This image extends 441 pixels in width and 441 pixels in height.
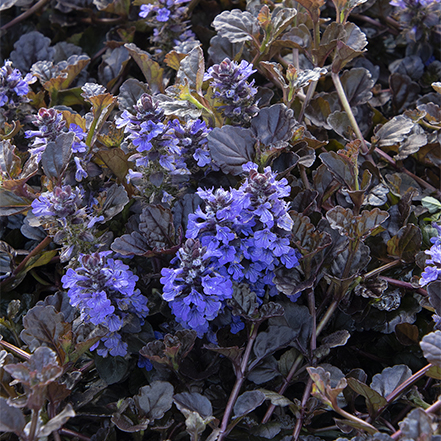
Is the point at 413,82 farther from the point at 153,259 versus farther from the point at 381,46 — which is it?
the point at 153,259

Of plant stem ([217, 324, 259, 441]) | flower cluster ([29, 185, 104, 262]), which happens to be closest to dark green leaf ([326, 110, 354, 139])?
plant stem ([217, 324, 259, 441])

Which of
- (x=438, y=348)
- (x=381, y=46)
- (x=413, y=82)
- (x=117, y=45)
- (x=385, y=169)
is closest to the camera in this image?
(x=438, y=348)


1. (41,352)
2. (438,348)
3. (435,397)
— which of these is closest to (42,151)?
(41,352)

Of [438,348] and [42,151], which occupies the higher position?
[42,151]

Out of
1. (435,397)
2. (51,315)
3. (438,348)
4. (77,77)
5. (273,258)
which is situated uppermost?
(77,77)

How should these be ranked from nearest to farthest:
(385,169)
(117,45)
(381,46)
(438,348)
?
(438,348) < (385,169) < (117,45) < (381,46)

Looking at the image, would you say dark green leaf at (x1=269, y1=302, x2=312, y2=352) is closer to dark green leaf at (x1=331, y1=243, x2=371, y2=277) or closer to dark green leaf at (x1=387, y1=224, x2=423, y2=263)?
dark green leaf at (x1=331, y1=243, x2=371, y2=277)

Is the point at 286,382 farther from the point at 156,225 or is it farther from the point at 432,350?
the point at 156,225

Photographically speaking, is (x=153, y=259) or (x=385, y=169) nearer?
(x=153, y=259)

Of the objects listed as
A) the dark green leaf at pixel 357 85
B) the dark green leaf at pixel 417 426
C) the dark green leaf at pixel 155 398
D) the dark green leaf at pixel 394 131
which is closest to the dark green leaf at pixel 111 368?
the dark green leaf at pixel 155 398
